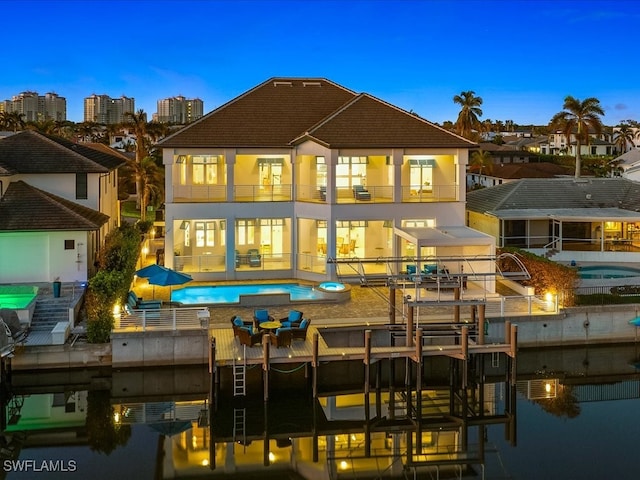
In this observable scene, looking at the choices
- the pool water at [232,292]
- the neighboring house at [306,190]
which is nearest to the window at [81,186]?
the neighboring house at [306,190]

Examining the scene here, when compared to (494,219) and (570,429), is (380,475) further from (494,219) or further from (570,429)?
(494,219)

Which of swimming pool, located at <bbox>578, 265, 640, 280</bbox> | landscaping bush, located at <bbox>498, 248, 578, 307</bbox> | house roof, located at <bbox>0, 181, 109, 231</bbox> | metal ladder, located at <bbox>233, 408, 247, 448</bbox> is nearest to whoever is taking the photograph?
metal ladder, located at <bbox>233, 408, 247, 448</bbox>

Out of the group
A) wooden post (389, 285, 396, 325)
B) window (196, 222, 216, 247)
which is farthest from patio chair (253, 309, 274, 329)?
window (196, 222, 216, 247)

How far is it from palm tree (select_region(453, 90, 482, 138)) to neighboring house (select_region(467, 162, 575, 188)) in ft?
14.4

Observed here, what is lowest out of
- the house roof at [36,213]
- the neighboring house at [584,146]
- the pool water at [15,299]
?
the pool water at [15,299]

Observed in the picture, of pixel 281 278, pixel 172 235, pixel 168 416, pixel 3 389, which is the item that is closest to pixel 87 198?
Result: pixel 172 235

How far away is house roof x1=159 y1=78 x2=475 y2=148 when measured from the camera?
36594 mm

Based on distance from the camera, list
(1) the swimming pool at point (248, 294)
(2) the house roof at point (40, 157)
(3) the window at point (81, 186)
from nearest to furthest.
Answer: (1) the swimming pool at point (248, 294) < (2) the house roof at point (40, 157) < (3) the window at point (81, 186)

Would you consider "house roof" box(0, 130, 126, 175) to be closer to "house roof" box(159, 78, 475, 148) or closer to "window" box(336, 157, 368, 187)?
"house roof" box(159, 78, 475, 148)

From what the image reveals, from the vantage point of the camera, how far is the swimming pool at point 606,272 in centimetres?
3692

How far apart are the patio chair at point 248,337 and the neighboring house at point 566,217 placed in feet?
68.9

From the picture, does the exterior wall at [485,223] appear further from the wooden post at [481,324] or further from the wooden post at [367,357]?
the wooden post at [367,357]

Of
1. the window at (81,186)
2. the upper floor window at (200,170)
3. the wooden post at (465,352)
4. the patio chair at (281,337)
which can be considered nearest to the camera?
the wooden post at (465,352)

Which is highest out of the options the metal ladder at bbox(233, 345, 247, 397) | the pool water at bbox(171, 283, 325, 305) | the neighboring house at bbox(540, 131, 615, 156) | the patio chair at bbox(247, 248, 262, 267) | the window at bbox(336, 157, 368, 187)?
the neighboring house at bbox(540, 131, 615, 156)
